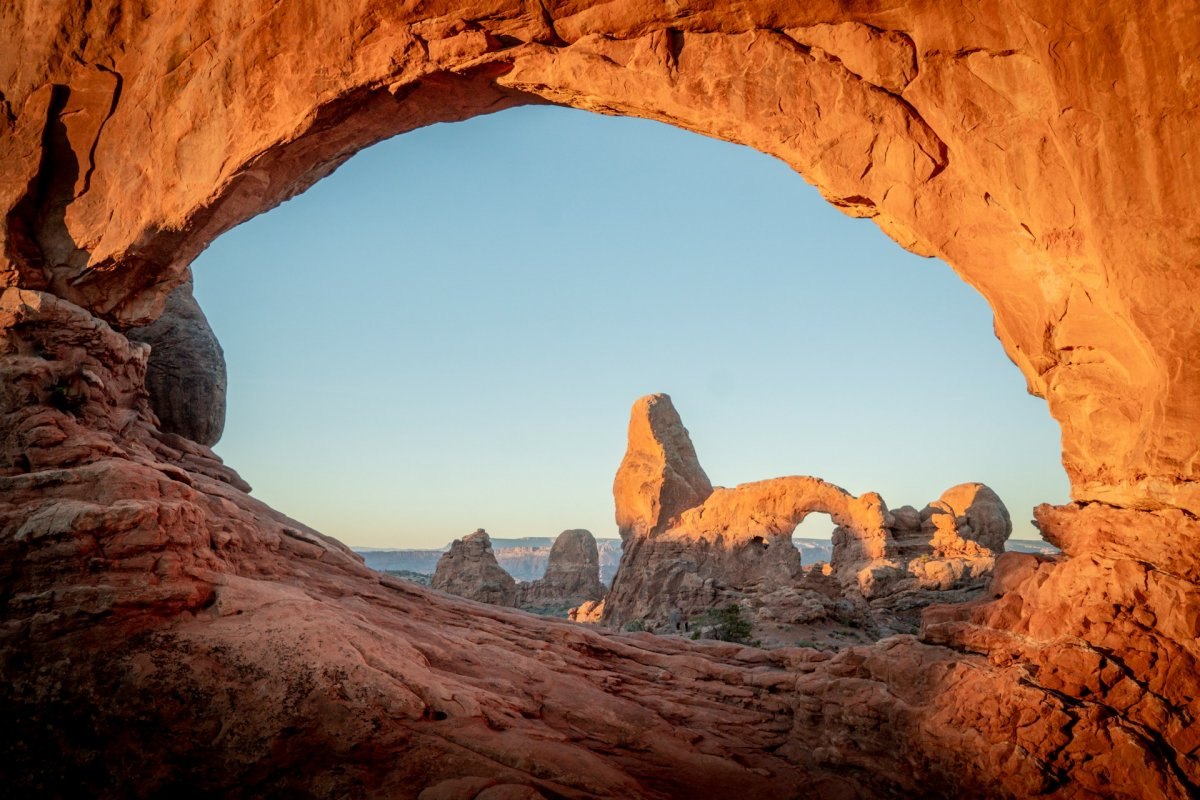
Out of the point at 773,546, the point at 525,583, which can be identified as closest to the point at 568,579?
the point at 525,583

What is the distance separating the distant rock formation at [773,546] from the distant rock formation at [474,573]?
786cm

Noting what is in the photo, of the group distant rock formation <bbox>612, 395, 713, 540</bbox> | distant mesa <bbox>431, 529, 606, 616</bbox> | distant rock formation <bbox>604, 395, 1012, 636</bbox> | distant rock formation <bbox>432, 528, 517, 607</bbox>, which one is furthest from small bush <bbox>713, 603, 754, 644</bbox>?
distant rock formation <bbox>432, 528, 517, 607</bbox>

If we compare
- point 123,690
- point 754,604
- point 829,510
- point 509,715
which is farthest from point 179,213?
point 829,510

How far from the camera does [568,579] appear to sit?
1778 inches

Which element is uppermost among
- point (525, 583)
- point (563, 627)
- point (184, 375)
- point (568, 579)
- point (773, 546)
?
point (184, 375)

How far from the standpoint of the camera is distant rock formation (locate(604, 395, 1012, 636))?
26.4 meters

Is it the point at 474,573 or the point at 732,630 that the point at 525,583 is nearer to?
the point at 474,573

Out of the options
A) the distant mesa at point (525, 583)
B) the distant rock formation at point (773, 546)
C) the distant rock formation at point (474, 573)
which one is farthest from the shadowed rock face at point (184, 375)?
the distant rock formation at point (474, 573)

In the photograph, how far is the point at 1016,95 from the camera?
746cm

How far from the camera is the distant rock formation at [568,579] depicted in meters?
44.2

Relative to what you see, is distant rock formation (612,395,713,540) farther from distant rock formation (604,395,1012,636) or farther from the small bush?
the small bush

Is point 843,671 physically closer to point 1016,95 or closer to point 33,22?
point 1016,95

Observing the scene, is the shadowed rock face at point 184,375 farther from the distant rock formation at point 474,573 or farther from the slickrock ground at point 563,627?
the distant rock formation at point 474,573

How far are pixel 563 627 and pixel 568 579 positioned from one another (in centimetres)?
3364
